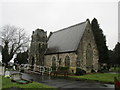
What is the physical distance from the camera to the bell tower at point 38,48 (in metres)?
34.9

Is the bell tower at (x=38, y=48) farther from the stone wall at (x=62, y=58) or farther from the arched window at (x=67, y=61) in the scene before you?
the arched window at (x=67, y=61)

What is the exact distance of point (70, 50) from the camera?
1107 inches

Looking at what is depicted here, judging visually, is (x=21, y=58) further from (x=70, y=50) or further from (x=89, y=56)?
(x=89, y=56)

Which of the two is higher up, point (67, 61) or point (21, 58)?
point (21, 58)

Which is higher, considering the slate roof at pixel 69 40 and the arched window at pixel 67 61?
the slate roof at pixel 69 40

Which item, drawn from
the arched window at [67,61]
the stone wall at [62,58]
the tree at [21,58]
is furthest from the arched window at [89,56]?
the tree at [21,58]

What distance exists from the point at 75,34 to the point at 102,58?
1377 cm

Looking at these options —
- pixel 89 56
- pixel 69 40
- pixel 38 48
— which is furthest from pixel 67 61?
pixel 38 48

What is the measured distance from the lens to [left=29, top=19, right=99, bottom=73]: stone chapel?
27844 mm

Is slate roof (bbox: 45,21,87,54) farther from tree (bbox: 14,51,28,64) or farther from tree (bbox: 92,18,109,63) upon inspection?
tree (bbox: 14,51,28,64)

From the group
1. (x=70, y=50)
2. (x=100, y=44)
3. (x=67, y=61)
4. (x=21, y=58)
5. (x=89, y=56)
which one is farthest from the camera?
(x=21, y=58)

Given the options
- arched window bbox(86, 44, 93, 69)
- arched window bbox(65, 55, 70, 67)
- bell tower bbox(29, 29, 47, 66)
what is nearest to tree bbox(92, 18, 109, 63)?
arched window bbox(86, 44, 93, 69)

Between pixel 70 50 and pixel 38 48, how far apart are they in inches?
404

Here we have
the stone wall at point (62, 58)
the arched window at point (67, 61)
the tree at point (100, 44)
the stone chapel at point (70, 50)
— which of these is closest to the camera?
the stone wall at point (62, 58)
